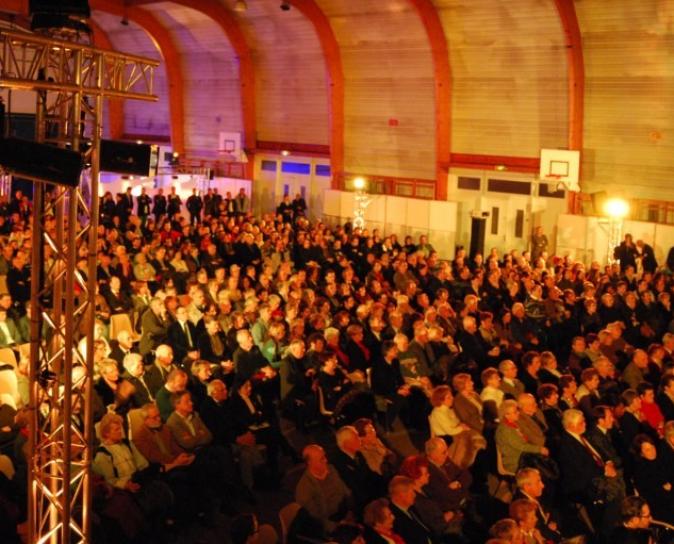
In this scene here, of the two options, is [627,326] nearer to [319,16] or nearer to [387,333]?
[387,333]

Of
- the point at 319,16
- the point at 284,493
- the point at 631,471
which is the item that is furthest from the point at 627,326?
the point at 319,16

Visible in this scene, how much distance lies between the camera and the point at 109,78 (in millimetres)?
6281

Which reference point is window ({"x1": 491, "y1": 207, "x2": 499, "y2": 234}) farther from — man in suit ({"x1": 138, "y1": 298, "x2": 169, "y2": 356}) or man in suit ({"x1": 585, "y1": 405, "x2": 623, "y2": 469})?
man in suit ({"x1": 585, "y1": 405, "x2": 623, "y2": 469})

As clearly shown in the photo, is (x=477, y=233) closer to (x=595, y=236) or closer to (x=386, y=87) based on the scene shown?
Answer: (x=595, y=236)

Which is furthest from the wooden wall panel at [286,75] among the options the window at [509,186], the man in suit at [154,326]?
the man in suit at [154,326]

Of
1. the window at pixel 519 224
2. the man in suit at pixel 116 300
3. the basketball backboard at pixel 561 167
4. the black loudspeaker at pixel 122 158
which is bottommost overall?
the man in suit at pixel 116 300

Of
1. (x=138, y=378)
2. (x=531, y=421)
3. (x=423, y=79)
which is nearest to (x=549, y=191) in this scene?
(x=423, y=79)

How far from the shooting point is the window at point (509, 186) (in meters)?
21.6

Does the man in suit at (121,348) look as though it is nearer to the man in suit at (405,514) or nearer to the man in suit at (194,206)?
the man in suit at (405,514)

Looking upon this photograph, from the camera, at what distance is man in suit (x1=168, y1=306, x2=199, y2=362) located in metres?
9.98

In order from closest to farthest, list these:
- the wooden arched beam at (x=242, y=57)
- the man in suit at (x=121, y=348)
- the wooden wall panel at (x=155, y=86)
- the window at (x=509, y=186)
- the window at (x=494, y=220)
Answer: the man in suit at (x=121, y=348) → the window at (x=509, y=186) → the window at (x=494, y=220) → the wooden arched beam at (x=242, y=57) → the wooden wall panel at (x=155, y=86)

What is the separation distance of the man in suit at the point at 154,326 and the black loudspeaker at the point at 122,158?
3.21 meters

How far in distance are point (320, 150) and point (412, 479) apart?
2006 centimetres

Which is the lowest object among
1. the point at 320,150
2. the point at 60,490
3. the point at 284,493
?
the point at 284,493
